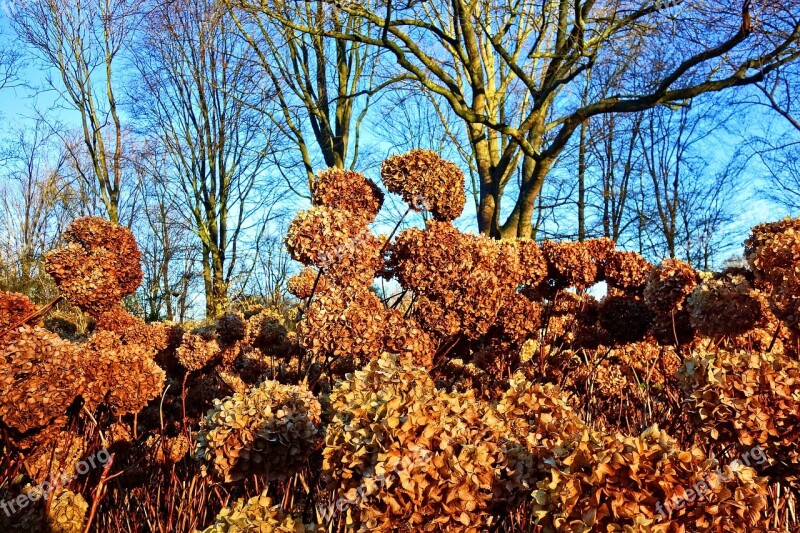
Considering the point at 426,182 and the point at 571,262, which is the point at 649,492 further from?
the point at 571,262

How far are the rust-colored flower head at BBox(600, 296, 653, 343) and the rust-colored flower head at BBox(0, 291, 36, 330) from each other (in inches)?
139

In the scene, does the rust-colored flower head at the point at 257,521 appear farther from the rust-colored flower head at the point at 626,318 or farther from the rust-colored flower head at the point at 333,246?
the rust-colored flower head at the point at 626,318

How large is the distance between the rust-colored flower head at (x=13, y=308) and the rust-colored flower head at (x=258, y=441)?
1791 mm

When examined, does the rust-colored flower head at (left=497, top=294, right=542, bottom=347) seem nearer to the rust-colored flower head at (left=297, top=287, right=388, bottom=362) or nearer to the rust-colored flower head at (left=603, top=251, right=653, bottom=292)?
the rust-colored flower head at (left=603, top=251, right=653, bottom=292)

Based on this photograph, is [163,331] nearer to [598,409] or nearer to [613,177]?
[598,409]

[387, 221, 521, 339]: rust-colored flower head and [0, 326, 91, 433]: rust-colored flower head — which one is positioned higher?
[387, 221, 521, 339]: rust-colored flower head

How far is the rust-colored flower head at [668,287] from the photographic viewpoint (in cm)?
361

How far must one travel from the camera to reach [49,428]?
266 cm

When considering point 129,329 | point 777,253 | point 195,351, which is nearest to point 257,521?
point 777,253

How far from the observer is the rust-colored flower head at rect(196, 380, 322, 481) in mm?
2012

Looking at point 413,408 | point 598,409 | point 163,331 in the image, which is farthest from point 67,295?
point 598,409

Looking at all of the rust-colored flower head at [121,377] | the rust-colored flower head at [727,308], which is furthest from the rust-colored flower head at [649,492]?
the rust-colored flower head at [121,377]

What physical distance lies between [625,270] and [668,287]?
0.42m

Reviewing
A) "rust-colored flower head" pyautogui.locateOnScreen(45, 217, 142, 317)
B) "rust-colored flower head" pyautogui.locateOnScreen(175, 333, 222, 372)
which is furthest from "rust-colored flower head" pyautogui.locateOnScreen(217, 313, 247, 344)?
"rust-colored flower head" pyautogui.locateOnScreen(45, 217, 142, 317)
